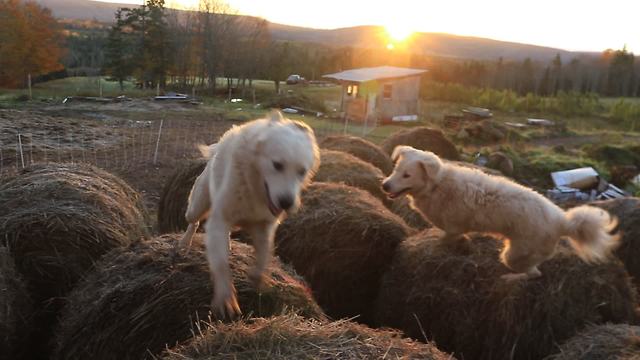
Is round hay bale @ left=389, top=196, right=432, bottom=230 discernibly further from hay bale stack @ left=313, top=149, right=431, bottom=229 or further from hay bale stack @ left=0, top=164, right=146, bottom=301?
hay bale stack @ left=0, top=164, right=146, bottom=301

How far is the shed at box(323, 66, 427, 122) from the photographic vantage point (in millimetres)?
36938

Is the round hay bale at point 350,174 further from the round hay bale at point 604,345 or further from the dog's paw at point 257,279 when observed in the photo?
the dog's paw at point 257,279

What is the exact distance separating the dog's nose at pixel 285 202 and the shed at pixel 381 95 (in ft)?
107

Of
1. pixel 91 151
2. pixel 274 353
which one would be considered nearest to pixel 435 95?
pixel 91 151

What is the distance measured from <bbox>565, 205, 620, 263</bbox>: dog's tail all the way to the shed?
1184 inches

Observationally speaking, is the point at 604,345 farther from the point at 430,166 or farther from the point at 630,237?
the point at 630,237

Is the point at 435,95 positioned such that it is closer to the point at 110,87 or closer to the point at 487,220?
the point at 110,87

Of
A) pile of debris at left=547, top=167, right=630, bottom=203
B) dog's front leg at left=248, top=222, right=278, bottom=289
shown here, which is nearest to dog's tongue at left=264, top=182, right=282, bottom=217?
dog's front leg at left=248, top=222, right=278, bottom=289

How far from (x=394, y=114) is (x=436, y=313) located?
3306cm

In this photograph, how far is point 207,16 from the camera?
54.5 meters

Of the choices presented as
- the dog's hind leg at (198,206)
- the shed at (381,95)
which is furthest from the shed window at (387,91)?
the dog's hind leg at (198,206)

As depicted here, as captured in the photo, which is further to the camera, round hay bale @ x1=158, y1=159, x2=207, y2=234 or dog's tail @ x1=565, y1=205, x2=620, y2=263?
round hay bale @ x1=158, y1=159, x2=207, y2=234

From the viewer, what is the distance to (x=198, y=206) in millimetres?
4914

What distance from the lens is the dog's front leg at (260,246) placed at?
426cm
